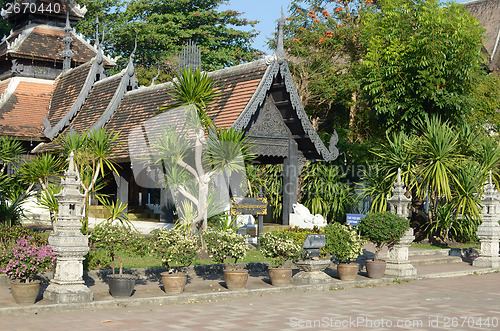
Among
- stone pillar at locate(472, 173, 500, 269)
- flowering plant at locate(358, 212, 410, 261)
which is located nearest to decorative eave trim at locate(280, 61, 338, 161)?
stone pillar at locate(472, 173, 500, 269)

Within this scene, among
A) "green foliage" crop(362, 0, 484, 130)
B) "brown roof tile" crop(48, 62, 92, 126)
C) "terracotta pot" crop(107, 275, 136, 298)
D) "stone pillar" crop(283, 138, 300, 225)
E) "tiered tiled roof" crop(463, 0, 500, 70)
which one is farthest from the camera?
"tiered tiled roof" crop(463, 0, 500, 70)

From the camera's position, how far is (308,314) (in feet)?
33.8

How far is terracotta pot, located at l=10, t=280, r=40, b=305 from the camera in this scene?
10.0 meters

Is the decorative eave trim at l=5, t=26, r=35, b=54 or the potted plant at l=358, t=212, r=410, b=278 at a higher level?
the decorative eave trim at l=5, t=26, r=35, b=54

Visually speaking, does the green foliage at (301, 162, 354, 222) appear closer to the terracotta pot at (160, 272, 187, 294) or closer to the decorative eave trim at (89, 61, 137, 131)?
the decorative eave trim at (89, 61, 137, 131)

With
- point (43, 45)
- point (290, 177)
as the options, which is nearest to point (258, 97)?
point (290, 177)

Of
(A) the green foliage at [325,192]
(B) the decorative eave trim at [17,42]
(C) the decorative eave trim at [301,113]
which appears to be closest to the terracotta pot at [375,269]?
(C) the decorative eave trim at [301,113]

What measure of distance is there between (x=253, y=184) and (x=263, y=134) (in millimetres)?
5178

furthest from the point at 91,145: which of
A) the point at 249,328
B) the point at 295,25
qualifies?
the point at 295,25

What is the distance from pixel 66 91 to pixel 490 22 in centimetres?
2716

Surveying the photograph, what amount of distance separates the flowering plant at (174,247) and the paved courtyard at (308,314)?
2.97 ft

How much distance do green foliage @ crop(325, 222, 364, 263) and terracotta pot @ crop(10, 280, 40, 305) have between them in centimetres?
641

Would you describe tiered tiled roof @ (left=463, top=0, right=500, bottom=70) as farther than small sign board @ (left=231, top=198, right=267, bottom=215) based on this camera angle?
Yes

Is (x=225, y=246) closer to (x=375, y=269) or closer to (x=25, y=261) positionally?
→ (x=25, y=261)
